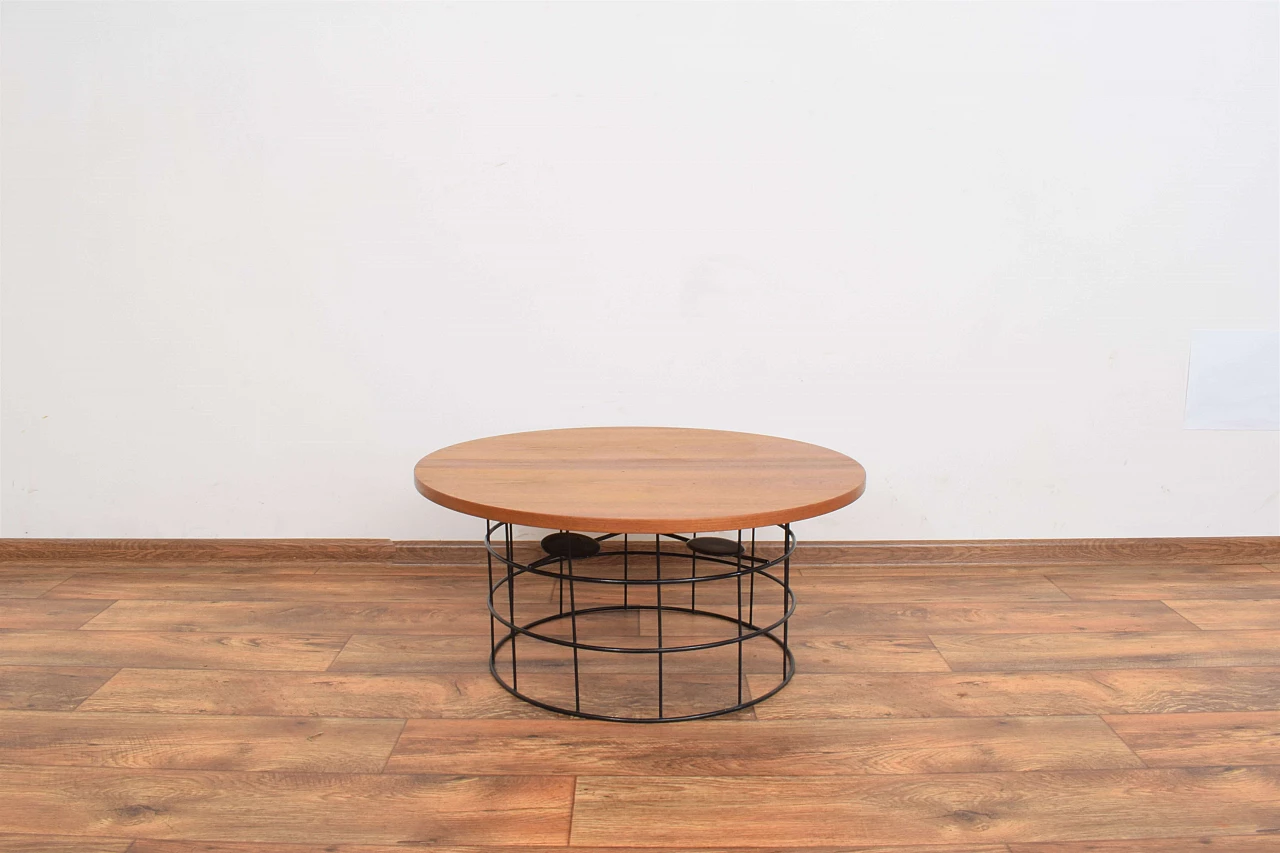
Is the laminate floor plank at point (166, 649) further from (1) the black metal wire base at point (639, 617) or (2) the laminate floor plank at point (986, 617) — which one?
(2) the laminate floor plank at point (986, 617)

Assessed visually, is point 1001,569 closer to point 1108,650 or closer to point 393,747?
point 1108,650

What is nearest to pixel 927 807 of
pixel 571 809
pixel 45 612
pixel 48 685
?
pixel 571 809

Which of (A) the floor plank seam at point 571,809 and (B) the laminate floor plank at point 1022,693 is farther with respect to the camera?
(B) the laminate floor plank at point 1022,693

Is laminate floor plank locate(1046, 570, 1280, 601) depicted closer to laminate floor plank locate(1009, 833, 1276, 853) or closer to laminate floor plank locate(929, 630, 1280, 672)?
laminate floor plank locate(929, 630, 1280, 672)

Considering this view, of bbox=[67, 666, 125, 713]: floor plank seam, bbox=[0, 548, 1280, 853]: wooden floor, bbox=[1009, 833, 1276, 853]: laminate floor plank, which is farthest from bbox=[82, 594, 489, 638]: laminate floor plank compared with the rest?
bbox=[1009, 833, 1276, 853]: laminate floor plank

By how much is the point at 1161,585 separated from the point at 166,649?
9.49 feet

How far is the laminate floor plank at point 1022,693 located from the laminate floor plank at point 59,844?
1256 mm

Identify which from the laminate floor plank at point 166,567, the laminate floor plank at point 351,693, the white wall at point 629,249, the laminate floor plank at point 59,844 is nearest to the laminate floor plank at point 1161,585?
the white wall at point 629,249

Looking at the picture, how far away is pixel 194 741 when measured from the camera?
1879mm

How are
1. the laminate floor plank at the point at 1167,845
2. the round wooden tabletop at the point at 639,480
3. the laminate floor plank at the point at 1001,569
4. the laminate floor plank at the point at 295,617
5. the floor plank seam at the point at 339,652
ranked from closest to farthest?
1. the laminate floor plank at the point at 1167,845
2. the round wooden tabletop at the point at 639,480
3. the floor plank seam at the point at 339,652
4. the laminate floor plank at the point at 295,617
5. the laminate floor plank at the point at 1001,569

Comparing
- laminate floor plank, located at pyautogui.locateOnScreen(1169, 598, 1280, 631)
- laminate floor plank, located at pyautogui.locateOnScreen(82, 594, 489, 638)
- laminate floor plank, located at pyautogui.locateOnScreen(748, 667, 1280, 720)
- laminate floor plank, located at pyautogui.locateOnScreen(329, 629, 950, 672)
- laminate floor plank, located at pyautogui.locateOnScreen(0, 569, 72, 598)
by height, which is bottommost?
laminate floor plank, located at pyautogui.locateOnScreen(0, 569, 72, 598)

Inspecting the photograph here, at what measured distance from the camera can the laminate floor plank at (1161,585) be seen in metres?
2.72

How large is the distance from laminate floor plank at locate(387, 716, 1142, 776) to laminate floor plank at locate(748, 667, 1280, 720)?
0.05 m

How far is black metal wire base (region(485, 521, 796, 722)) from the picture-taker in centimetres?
197
